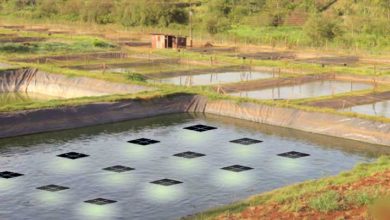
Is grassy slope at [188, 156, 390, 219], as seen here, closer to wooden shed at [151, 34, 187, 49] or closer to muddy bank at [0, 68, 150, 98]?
muddy bank at [0, 68, 150, 98]

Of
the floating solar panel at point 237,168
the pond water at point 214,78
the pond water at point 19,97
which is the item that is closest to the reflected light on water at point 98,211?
the floating solar panel at point 237,168

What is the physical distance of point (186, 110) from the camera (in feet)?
108

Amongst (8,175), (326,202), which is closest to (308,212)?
(326,202)

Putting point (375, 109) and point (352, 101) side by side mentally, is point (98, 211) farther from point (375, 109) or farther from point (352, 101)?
point (352, 101)

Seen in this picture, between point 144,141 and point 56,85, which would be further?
point 56,85

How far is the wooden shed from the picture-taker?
5441 centimetres

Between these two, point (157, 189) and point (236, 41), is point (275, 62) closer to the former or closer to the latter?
point (236, 41)

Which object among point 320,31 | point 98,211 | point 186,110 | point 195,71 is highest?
point 320,31

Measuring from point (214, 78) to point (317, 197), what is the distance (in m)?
26.2

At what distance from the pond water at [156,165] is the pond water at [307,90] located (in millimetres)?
5340

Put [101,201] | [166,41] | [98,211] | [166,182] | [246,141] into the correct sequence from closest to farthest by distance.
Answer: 1. [98,211]
2. [101,201]
3. [166,182]
4. [246,141]
5. [166,41]

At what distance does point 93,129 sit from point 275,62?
19173 mm

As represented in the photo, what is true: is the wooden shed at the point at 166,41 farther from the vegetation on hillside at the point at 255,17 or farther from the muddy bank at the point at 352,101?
the muddy bank at the point at 352,101

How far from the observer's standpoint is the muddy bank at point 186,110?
90.6 feet
